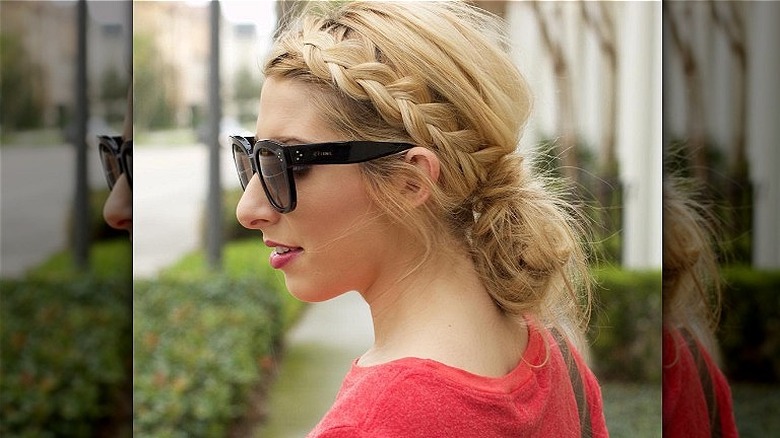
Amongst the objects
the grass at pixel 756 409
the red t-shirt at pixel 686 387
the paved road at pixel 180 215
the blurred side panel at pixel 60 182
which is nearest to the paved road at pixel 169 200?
the paved road at pixel 180 215

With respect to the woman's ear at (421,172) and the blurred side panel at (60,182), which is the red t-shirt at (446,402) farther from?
the blurred side panel at (60,182)

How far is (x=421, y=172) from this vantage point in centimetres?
114

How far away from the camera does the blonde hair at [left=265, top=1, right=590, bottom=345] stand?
1.12 metres

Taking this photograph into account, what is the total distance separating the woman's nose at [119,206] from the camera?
140 cm

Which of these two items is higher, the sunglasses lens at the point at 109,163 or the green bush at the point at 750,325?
the sunglasses lens at the point at 109,163

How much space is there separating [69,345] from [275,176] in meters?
0.51

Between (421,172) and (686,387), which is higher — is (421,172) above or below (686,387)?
above

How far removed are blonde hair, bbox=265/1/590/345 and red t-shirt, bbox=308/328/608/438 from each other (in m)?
0.10

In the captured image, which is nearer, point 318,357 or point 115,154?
point 115,154

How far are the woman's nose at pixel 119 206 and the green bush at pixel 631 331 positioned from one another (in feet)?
3.92

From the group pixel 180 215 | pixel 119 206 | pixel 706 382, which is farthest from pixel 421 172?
pixel 180 215

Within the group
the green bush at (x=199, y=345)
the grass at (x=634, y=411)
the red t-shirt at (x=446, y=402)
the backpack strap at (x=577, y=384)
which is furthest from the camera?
the green bush at (x=199, y=345)

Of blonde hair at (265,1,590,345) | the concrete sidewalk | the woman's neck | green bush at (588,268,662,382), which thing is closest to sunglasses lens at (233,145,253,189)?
blonde hair at (265,1,590,345)

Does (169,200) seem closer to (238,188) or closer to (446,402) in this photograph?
(238,188)
